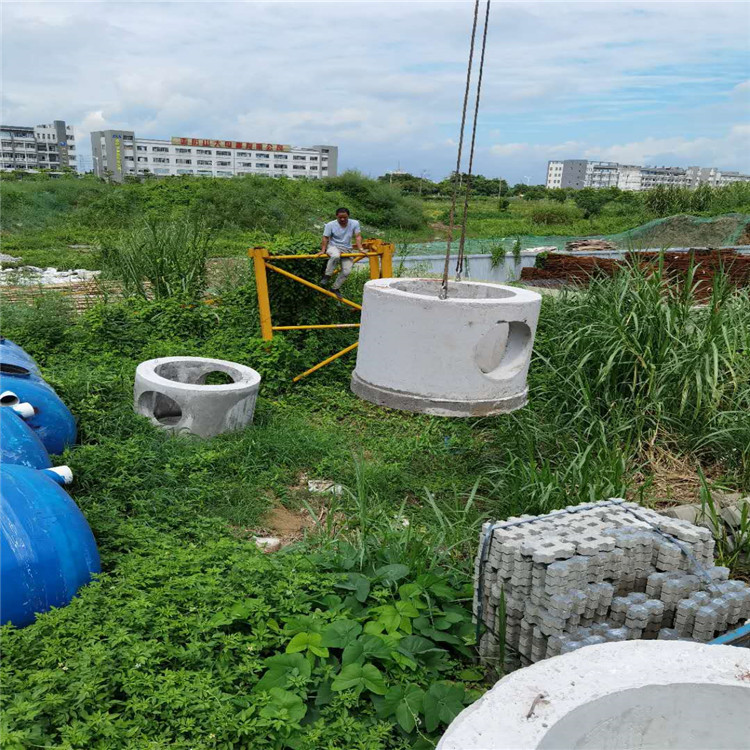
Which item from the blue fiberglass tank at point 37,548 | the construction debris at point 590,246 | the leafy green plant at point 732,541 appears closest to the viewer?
the blue fiberglass tank at point 37,548

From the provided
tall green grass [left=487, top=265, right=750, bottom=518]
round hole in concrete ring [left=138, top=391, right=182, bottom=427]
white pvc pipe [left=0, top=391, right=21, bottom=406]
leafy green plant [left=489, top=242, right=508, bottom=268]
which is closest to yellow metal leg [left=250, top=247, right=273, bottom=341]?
round hole in concrete ring [left=138, top=391, right=182, bottom=427]

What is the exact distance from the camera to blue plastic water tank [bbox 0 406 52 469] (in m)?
3.89

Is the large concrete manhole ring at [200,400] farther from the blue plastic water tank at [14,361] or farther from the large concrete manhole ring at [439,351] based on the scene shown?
the large concrete manhole ring at [439,351]

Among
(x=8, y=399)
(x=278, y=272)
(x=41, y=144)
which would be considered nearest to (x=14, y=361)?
A: (x=8, y=399)

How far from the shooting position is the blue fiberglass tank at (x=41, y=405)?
15.3 ft

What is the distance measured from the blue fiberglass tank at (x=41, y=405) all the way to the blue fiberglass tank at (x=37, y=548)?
4.56 feet

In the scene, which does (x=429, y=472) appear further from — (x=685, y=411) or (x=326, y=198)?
(x=326, y=198)

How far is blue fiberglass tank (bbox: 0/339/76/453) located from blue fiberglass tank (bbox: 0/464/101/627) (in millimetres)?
1389

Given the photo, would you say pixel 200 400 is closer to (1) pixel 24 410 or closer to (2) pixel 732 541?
(1) pixel 24 410

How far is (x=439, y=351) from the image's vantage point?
127 inches

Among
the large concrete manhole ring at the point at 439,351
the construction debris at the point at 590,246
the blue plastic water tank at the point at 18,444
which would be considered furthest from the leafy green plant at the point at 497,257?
the blue plastic water tank at the point at 18,444

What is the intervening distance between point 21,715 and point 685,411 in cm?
459

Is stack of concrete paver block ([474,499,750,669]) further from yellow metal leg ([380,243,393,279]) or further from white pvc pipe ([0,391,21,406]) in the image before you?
yellow metal leg ([380,243,393,279])

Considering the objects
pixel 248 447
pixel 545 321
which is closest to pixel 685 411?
pixel 545 321
